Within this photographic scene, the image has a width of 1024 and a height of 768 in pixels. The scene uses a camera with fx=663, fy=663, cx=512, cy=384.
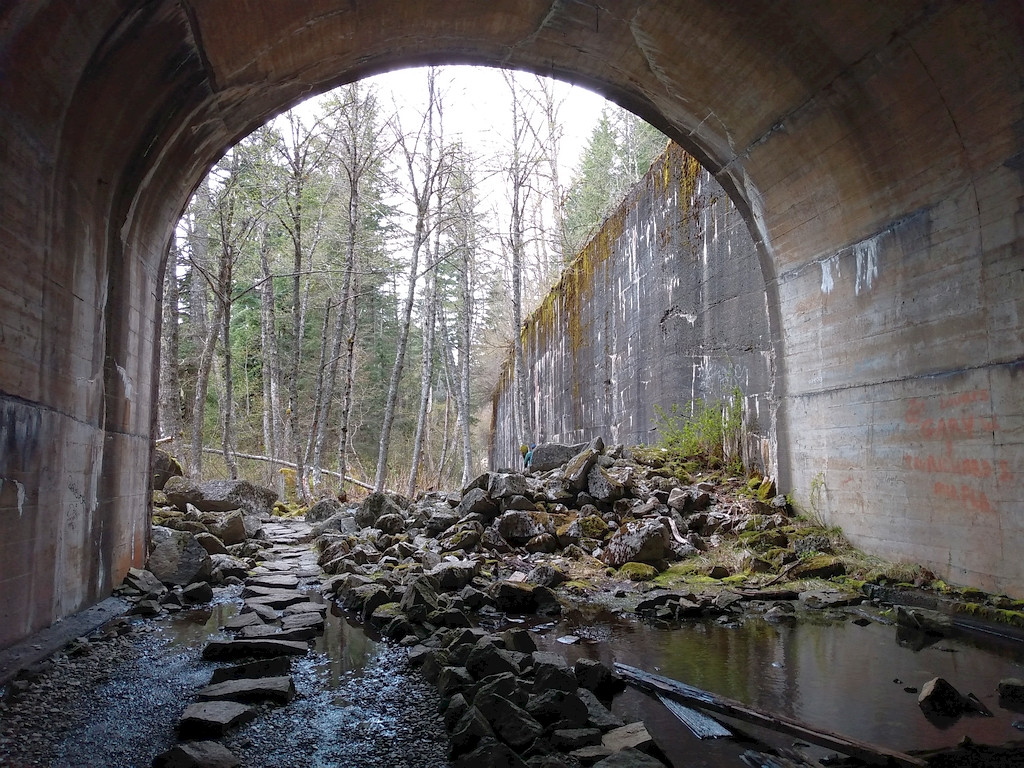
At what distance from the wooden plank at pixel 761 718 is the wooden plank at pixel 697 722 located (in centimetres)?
7

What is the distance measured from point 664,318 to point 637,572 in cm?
564

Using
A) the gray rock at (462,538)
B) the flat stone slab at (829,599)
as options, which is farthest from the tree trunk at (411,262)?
the flat stone slab at (829,599)

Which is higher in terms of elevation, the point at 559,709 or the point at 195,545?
the point at 195,545

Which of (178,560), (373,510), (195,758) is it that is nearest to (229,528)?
(178,560)

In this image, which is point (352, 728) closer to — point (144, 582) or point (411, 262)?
point (144, 582)

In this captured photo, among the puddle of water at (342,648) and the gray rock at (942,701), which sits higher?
the gray rock at (942,701)

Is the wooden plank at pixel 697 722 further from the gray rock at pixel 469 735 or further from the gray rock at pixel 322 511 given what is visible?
the gray rock at pixel 322 511

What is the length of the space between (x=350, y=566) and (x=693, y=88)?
5972 millimetres

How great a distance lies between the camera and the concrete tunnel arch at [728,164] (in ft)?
12.9

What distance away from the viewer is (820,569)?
→ 6.25 metres

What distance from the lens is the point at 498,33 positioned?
20.5 ft

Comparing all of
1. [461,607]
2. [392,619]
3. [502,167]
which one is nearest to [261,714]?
[392,619]

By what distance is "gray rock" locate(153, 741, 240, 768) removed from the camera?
251 centimetres

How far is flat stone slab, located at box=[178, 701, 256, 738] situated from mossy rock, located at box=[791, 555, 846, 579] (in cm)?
508
